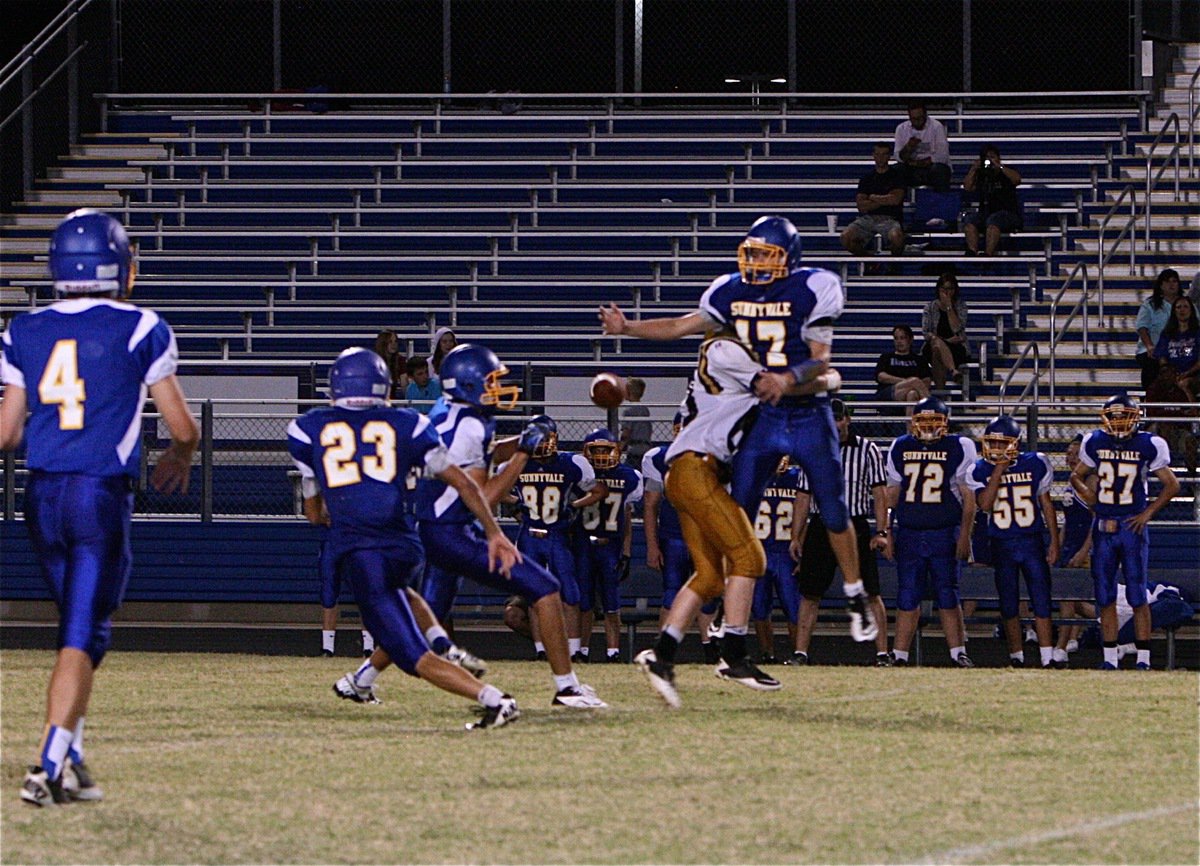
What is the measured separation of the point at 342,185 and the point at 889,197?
563 centimetres

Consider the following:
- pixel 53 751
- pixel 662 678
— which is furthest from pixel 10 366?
pixel 662 678

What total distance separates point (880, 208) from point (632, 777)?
13.2 m

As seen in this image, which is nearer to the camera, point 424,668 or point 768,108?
point 424,668

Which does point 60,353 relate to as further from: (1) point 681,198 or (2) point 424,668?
(1) point 681,198

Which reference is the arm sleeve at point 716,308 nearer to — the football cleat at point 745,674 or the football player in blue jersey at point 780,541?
the football cleat at point 745,674

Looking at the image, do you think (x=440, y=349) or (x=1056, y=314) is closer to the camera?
(x=440, y=349)

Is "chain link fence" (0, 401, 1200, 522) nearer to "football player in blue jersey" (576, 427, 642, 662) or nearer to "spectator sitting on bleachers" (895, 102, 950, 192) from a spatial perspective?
"football player in blue jersey" (576, 427, 642, 662)

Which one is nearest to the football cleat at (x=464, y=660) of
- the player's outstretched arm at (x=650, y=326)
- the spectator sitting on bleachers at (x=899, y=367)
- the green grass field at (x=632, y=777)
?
the green grass field at (x=632, y=777)

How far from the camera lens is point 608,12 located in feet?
71.6

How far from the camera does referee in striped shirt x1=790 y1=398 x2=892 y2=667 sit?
518 inches

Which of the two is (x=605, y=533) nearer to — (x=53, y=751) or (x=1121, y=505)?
(x=1121, y=505)

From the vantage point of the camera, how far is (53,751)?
5.84 m

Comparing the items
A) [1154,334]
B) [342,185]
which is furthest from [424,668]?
[342,185]

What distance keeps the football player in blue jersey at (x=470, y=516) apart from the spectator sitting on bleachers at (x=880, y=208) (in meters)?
10.1
